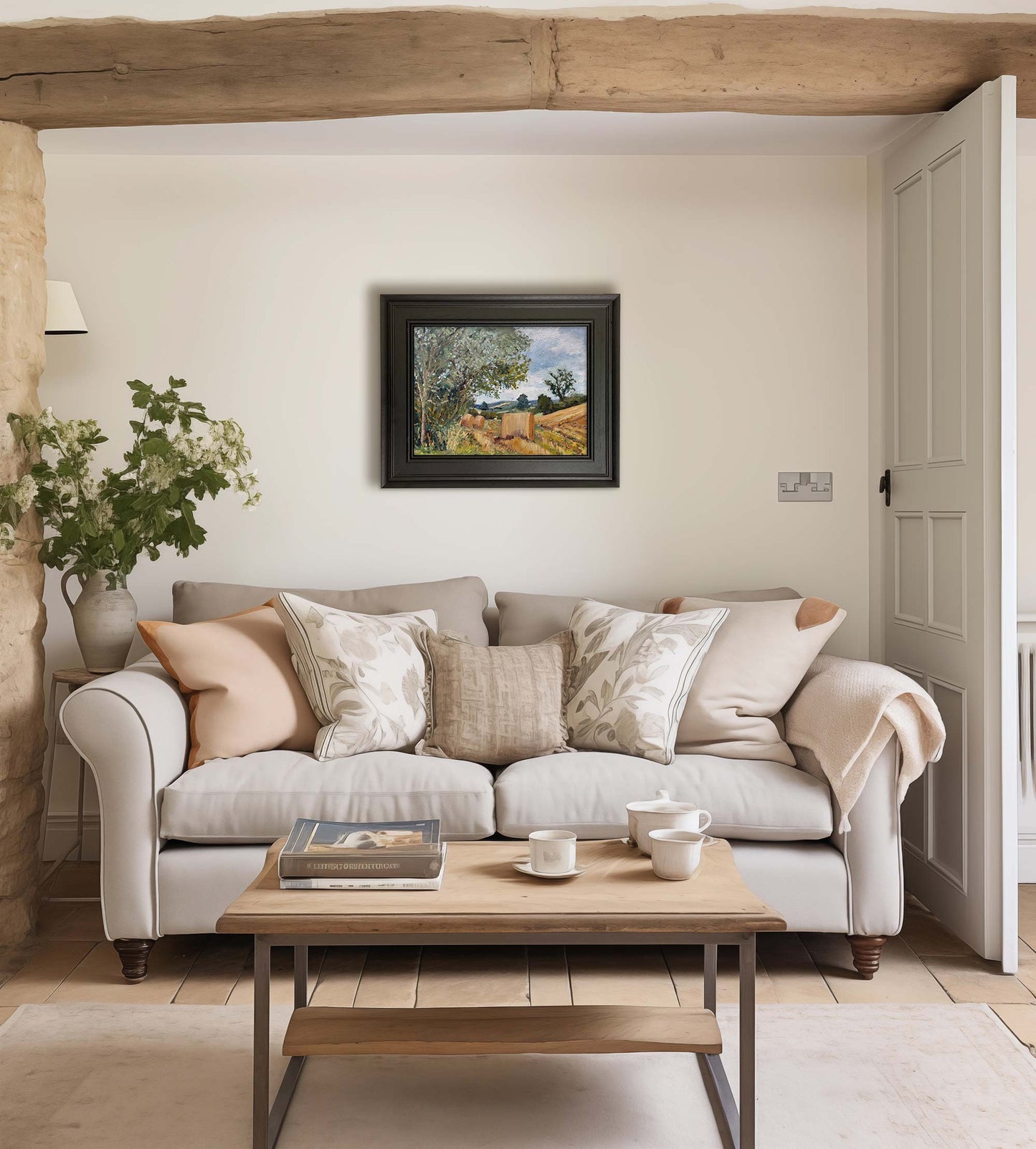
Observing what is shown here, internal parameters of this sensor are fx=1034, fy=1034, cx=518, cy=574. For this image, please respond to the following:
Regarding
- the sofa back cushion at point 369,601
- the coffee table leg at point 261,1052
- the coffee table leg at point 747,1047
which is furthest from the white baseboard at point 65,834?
the coffee table leg at point 747,1047

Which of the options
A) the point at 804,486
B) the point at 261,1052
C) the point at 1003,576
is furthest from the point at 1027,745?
the point at 261,1052

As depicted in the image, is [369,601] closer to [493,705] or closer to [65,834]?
[493,705]

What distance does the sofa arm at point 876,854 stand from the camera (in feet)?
8.55

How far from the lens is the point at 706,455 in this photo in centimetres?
367

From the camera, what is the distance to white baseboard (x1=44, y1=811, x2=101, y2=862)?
143 inches

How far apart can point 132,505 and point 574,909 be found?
183 cm

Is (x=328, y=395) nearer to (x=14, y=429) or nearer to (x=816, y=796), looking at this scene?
(x=14, y=429)

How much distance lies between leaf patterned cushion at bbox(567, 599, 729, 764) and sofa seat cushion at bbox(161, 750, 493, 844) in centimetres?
40

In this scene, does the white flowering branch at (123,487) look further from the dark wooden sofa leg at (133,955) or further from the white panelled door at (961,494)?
the white panelled door at (961,494)

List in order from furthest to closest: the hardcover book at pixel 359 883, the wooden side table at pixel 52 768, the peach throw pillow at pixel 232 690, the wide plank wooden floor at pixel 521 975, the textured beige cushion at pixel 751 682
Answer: the wooden side table at pixel 52 768 < the textured beige cushion at pixel 751 682 < the peach throw pillow at pixel 232 690 < the wide plank wooden floor at pixel 521 975 < the hardcover book at pixel 359 883

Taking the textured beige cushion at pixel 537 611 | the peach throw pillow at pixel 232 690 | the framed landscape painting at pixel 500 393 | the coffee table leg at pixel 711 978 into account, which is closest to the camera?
the coffee table leg at pixel 711 978

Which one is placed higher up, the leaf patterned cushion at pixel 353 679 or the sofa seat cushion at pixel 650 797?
the leaf patterned cushion at pixel 353 679

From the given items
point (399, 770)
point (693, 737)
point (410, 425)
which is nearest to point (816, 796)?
point (693, 737)

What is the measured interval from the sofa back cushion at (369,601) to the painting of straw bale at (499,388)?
1.93 feet
